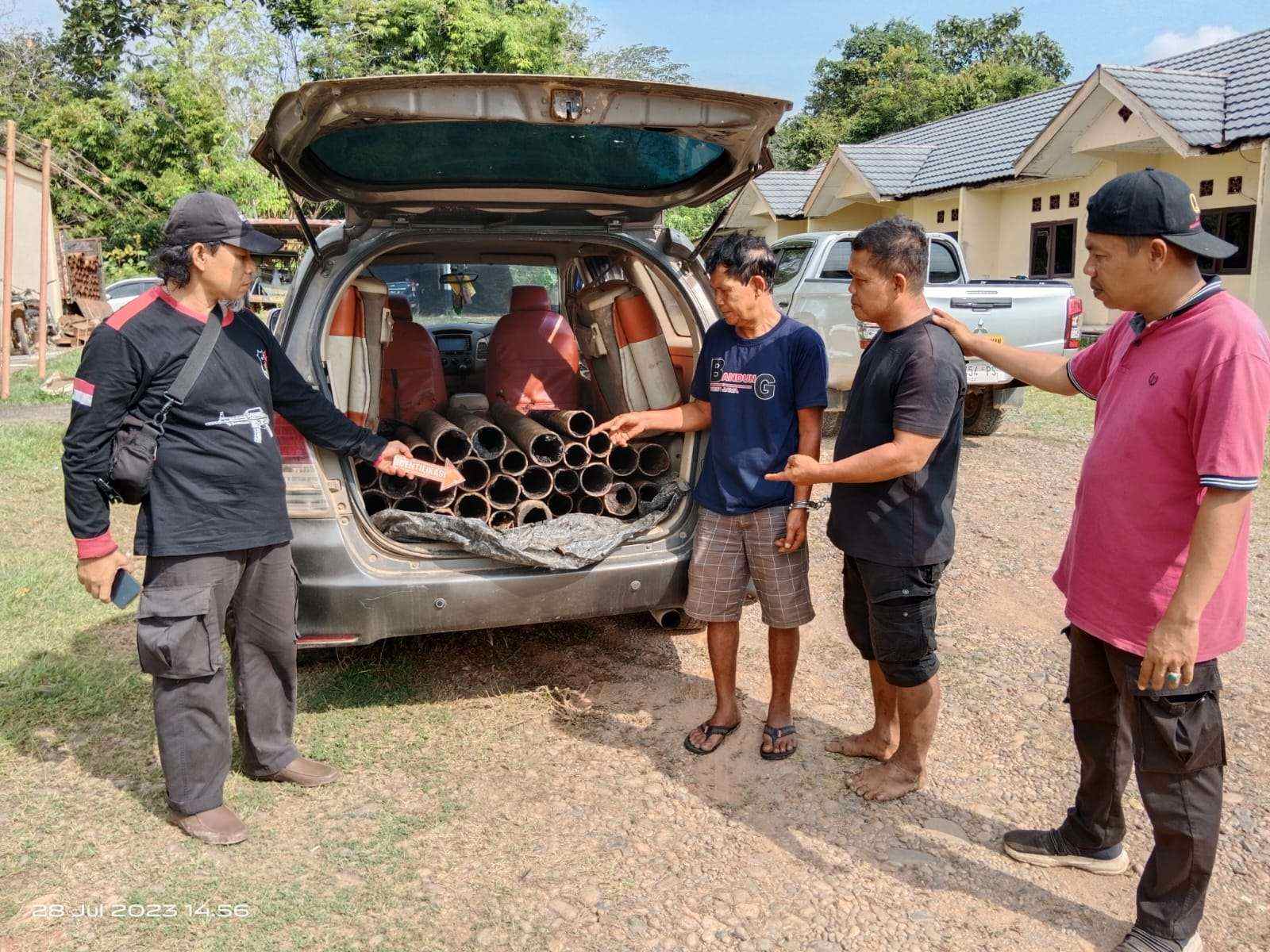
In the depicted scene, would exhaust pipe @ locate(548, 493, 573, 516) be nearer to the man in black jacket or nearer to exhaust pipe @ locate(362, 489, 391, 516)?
exhaust pipe @ locate(362, 489, 391, 516)

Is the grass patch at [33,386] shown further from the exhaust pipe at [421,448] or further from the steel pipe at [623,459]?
the steel pipe at [623,459]

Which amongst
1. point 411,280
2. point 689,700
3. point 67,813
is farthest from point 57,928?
point 411,280

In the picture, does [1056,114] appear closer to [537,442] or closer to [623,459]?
[623,459]

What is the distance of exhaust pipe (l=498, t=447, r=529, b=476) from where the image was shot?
149 inches

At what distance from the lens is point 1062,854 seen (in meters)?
2.68

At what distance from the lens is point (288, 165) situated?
3236mm

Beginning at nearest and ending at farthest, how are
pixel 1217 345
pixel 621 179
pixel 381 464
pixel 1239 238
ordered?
pixel 1217 345 → pixel 381 464 → pixel 621 179 → pixel 1239 238

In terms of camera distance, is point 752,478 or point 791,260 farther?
point 791,260

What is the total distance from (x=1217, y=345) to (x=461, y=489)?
2573 millimetres

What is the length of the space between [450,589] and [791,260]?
7708 mm

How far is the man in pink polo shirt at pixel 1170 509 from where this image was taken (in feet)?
6.91

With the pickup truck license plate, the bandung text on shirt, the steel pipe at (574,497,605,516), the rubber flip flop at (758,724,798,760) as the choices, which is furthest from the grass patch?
the rubber flip flop at (758,724,798,760)

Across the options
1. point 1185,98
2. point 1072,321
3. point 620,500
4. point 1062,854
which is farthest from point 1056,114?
point 1062,854

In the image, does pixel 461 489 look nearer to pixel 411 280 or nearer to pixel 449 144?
pixel 449 144
